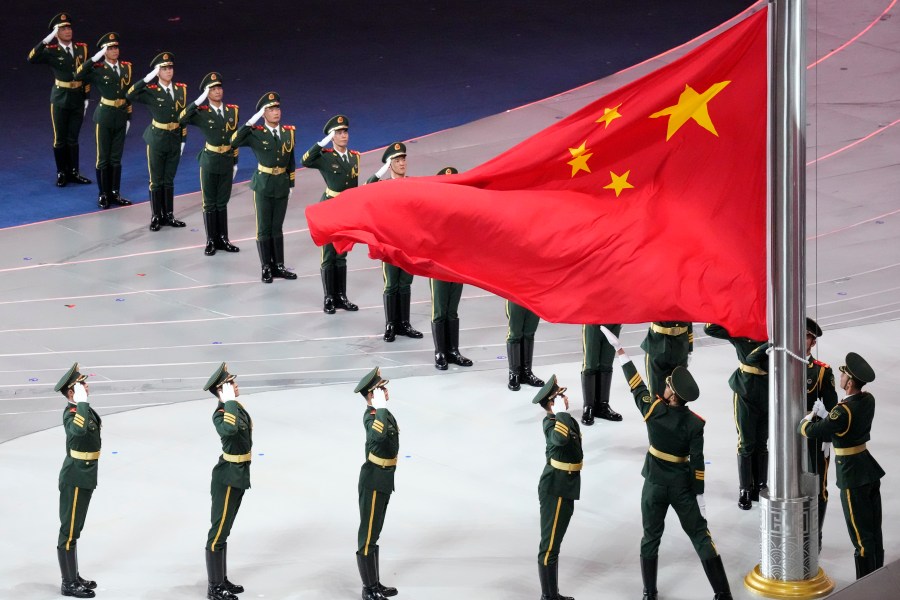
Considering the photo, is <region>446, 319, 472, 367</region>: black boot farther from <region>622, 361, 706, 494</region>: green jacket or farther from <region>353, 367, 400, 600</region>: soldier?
<region>622, 361, 706, 494</region>: green jacket

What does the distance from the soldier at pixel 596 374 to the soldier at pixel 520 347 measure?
0.58m

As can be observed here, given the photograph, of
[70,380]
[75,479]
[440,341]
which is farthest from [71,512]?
[440,341]

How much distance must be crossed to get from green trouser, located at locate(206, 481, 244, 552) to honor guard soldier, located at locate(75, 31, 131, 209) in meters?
7.25

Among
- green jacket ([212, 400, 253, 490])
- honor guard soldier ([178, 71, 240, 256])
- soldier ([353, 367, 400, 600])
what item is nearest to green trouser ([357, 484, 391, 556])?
soldier ([353, 367, 400, 600])

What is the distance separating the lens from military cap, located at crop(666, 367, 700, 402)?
9.12 meters

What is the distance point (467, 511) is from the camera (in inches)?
410

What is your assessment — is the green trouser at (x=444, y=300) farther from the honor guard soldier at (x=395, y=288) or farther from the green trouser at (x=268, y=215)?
the green trouser at (x=268, y=215)

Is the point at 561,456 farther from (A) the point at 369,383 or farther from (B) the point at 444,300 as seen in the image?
(B) the point at 444,300

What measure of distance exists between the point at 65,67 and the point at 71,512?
802cm

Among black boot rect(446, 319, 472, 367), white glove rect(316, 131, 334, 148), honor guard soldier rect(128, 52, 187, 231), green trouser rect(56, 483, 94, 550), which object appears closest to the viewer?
green trouser rect(56, 483, 94, 550)

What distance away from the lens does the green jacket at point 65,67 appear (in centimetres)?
1622

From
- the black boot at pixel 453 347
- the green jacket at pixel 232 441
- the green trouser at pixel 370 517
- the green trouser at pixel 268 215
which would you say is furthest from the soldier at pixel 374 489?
the green trouser at pixel 268 215

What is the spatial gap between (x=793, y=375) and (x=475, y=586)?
221 cm

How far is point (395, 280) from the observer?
13.4 metres
